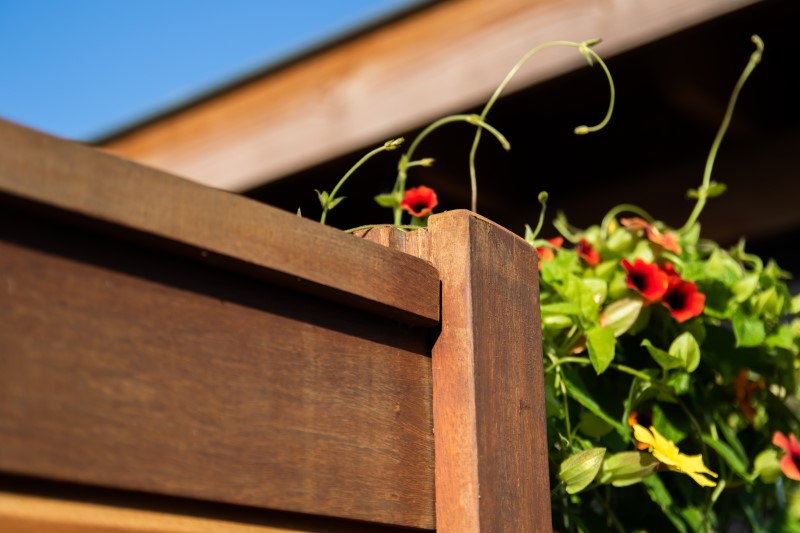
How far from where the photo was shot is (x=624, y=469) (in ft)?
3.04

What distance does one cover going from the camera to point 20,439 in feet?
1.51

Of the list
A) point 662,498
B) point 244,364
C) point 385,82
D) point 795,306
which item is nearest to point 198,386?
point 244,364

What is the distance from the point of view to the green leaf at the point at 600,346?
96 cm

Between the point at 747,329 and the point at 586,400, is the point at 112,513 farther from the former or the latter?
the point at 747,329

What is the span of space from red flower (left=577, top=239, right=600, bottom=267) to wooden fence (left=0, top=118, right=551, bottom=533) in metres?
0.40

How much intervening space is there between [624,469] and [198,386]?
20.8 inches

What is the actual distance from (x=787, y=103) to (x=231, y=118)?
1.29 meters

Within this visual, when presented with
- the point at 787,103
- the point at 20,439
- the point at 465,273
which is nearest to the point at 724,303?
the point at 465,273

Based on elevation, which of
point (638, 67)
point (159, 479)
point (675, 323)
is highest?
point (638, 67)

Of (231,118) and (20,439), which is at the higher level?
(231,118)

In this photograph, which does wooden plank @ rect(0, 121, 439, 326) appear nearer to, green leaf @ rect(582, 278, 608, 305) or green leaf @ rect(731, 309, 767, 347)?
green leaf @ rect(582, 278, 608, 305)

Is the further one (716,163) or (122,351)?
(716,163)

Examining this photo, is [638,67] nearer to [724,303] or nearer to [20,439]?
[724,303]

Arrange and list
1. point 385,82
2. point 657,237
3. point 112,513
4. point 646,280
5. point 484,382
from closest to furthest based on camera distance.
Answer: point 112,513, point 484,382, point 646,280, point 657,237, point 385,82
